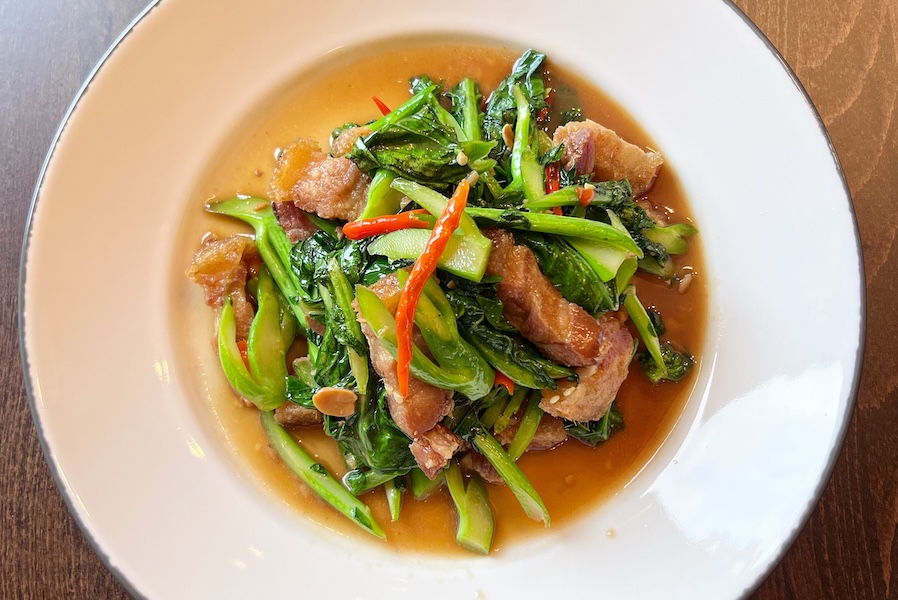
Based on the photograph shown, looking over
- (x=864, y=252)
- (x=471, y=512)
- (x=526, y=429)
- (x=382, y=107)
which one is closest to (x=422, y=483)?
(x=471, y=512)

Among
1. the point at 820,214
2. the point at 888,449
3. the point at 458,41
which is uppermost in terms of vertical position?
the point at 820,214

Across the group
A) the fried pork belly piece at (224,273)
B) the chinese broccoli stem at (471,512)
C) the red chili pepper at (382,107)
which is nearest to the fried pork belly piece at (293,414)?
the fried pork belly piece at (224,273)

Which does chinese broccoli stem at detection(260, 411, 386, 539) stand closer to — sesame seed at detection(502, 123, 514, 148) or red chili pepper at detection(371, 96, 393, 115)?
red chili pepper at detection(371, 96, 393, 115)

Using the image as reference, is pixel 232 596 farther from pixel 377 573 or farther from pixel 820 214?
pixel 820 214

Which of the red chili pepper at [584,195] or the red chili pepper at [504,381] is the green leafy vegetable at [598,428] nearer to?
the red chili pepper at [504,381]

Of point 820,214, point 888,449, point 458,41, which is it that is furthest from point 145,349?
point 888,449

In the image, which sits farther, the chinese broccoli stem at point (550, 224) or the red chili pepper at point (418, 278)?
the chinese broccoli stem at point (550, 224)

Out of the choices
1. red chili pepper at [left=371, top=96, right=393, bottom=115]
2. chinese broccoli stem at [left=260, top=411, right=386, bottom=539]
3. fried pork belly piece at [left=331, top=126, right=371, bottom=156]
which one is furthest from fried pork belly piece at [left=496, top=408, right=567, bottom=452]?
red chili pepper at [left=371, top=96, right=393, bottom=115]
